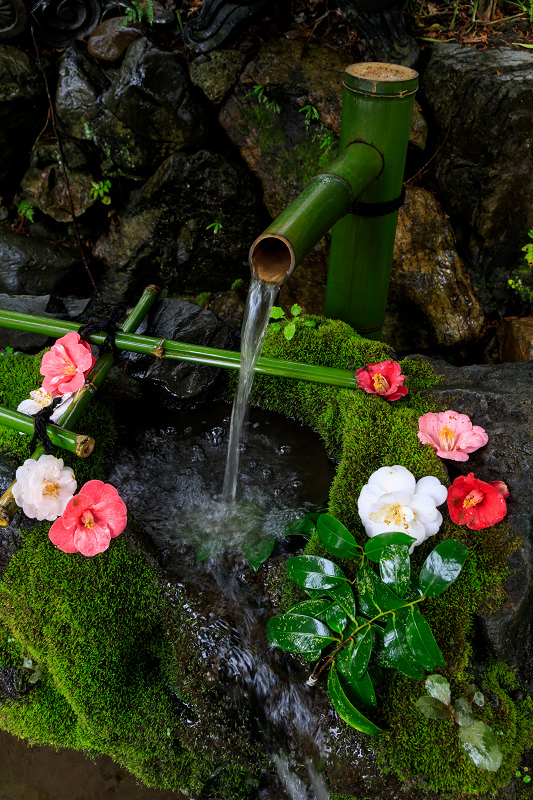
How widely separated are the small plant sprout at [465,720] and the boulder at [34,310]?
7.16 ft

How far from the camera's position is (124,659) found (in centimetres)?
194

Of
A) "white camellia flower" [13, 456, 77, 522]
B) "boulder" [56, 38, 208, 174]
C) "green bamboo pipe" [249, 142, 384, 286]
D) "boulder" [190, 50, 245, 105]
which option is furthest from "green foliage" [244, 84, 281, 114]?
"white camellia flower" [13, 456, 77, 522]

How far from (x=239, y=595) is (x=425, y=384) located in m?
1.13

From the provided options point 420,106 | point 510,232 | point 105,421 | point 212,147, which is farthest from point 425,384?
point 212,147

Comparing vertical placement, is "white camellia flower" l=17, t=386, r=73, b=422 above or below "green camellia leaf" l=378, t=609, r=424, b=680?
above

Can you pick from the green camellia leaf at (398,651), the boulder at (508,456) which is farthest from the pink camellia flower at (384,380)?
the green camellia leaf at (398,651)

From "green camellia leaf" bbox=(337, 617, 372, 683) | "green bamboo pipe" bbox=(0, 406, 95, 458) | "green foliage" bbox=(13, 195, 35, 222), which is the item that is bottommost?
"green foliage" bbox=(13, 195, 35, 222)

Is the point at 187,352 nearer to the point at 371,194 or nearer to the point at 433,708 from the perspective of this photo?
the point at 371,194

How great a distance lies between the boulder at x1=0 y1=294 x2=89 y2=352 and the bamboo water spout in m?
1.39

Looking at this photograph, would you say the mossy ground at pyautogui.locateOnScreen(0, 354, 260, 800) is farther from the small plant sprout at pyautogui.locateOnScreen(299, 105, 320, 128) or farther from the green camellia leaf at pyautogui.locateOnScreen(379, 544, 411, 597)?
the small plant sprout at pyautogui.locateOnScreen(299, 105, 320, 128)

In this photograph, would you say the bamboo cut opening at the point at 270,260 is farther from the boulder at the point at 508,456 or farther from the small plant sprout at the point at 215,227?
the small plant sprout at the point at 215,227

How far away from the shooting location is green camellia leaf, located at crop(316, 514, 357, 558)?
6.06ft

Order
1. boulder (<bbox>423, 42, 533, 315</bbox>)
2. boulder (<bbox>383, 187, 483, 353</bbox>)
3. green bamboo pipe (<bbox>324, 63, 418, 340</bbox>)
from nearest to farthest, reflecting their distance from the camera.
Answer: green bamboo pipe (<bbox>324, 63, 418, 340</bbox>) < boulder (<bbox>423, 42, 533, 315</bbox>) < boulder (<bbox>383, 187, 483, 353</bbox>)

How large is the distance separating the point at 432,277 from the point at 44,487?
9.41 feet
